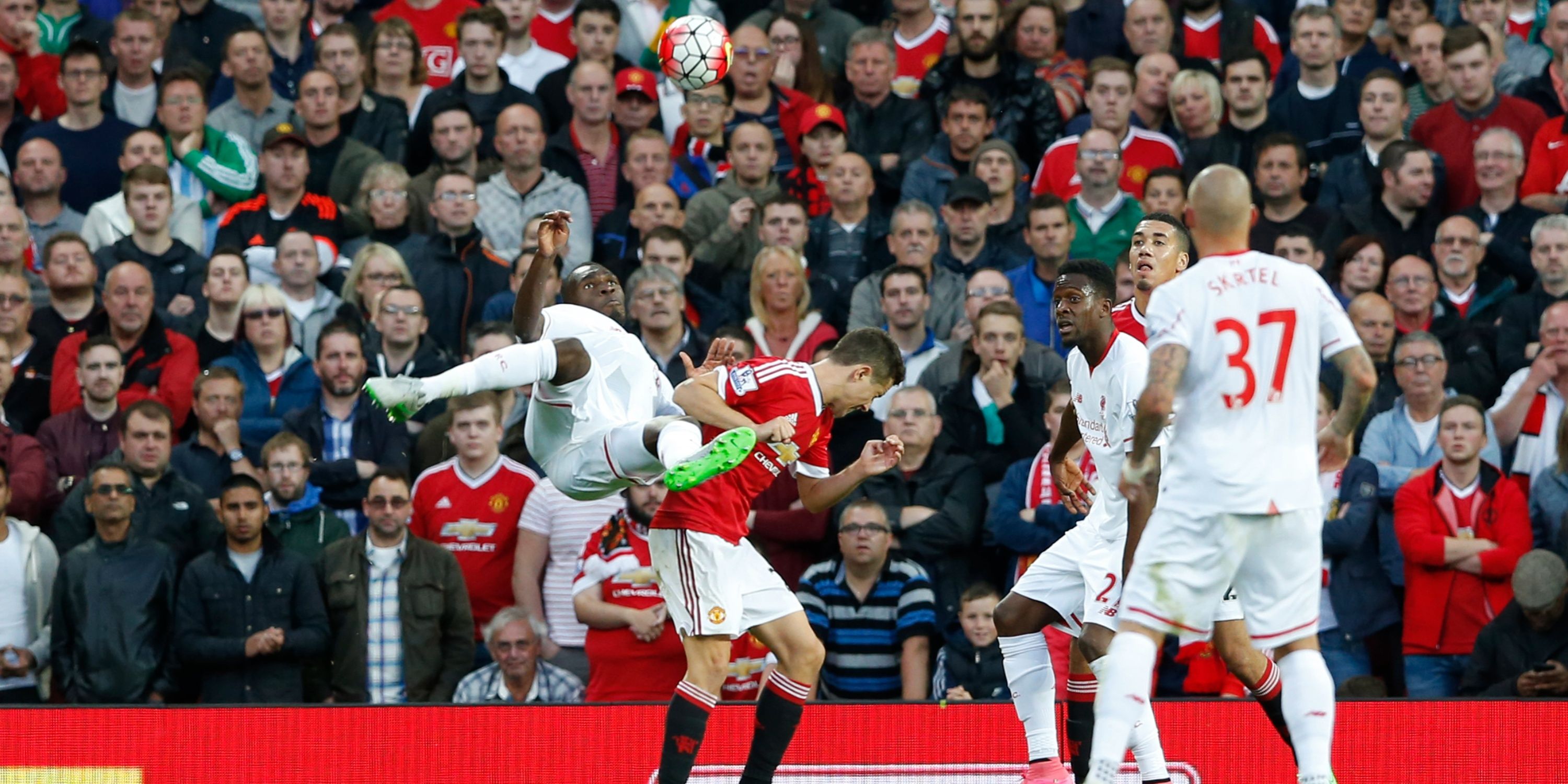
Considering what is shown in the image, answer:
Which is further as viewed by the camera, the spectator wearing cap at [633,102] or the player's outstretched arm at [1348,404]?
the spectator wearing cap at [633,102]

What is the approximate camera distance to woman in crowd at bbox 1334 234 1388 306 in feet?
42.2

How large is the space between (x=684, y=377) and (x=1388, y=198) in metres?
5.08

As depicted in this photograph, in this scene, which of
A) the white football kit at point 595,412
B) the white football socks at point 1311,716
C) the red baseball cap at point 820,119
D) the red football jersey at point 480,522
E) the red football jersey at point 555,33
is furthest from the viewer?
the red football jersey at point 555,33

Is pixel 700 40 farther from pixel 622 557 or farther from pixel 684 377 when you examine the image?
pixel 622 557

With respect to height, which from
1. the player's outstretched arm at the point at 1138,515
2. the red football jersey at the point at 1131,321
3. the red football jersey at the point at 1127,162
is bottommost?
the player's outstretched arm at the point at 1138,515

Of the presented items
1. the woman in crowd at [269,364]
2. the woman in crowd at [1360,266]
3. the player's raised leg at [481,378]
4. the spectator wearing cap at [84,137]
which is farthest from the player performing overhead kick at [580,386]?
the spectator wearing cap at [84,137]

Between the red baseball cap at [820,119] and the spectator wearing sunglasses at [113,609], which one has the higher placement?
the red baseball cap at [820,119]

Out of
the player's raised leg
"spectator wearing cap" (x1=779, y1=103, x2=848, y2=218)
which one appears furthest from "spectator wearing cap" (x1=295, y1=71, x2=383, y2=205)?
the player's raised leg

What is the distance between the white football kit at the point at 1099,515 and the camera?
8.70 metres

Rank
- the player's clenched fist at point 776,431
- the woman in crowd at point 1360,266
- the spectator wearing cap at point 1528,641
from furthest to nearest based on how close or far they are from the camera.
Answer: the woman in crowd at point 1360,266 → the spectator wearing cap at point 1528,641 → the player's clenched fist at point 776,431

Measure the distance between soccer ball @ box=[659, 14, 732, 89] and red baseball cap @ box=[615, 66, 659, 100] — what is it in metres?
3.12

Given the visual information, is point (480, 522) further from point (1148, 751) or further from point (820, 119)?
point (1148, 751)

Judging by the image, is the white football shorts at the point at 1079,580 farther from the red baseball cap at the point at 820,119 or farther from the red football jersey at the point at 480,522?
Result: the red baseball cap at the point at 820,119

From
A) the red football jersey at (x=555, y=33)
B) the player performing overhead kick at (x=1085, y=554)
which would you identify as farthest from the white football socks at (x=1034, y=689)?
the red football jersey at (x=555, y=33)
